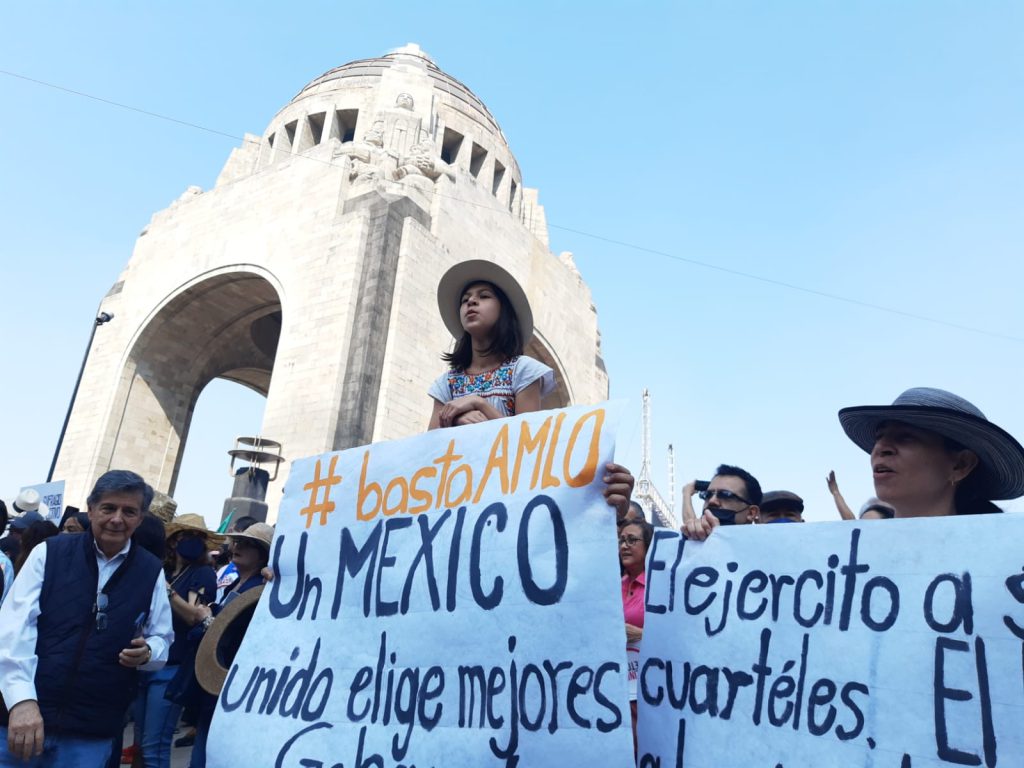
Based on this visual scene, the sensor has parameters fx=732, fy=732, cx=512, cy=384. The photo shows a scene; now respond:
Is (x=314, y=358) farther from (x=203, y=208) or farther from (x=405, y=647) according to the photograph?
(x=405, y=647)

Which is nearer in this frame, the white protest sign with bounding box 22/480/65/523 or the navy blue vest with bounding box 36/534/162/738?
the navy blue vest with bounding box 36/534/162/738

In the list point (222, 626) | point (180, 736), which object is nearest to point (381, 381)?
point (180, 736)

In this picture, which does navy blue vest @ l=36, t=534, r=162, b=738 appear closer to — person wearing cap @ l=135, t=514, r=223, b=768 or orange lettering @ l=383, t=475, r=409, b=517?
person wearing cap @ l=135, t=514, r=223, b=768

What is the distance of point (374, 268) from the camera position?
16.1m

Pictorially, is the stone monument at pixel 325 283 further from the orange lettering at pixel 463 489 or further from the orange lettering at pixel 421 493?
the orange lettering at pixel 463 489

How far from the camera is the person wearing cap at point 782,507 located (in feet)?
12.8

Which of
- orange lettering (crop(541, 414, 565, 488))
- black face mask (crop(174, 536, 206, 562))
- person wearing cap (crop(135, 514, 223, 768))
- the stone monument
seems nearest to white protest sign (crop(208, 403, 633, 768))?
Answer: orange lettering (crop(541, 414, 565, 488))

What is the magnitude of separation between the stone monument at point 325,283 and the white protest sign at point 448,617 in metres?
12.1

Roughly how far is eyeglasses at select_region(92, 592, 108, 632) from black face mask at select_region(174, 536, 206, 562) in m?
2.10

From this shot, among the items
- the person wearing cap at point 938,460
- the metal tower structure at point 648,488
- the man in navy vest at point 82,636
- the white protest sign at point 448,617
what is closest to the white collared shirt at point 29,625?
the man in navy vest at point 82,636

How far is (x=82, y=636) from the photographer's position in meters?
2.88

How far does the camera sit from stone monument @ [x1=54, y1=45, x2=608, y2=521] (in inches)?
619

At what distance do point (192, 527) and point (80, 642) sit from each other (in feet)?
9.19

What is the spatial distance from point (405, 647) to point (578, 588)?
2.04 ft
